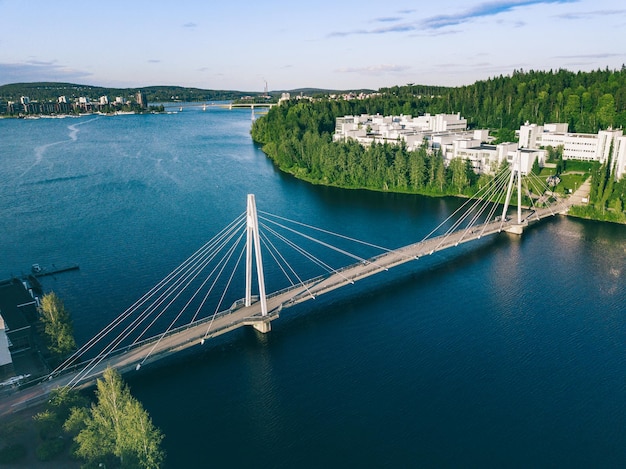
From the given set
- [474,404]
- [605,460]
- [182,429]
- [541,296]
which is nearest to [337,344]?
[474,404]

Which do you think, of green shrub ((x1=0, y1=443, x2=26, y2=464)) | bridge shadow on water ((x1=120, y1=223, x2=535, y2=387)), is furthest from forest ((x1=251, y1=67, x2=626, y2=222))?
green shrub ((x1=0, y1=443, x2=26, y2=464))

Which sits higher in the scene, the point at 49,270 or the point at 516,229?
the point at 516,229

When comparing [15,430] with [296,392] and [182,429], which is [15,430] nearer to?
[182,429]

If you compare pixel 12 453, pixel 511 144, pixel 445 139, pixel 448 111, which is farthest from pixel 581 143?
pixel 12 453

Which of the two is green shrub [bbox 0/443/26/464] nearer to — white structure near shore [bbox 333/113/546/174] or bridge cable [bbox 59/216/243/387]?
bridge cable [bbox 59/216/243/387]

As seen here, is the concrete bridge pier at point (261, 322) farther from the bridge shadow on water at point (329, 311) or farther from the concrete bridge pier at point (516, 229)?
the concrete bridge pier at point (516, 229)

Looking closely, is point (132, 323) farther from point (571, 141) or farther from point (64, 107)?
point (64, 107)

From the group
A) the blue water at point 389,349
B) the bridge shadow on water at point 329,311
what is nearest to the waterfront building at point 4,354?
the blue water at point 389,349
